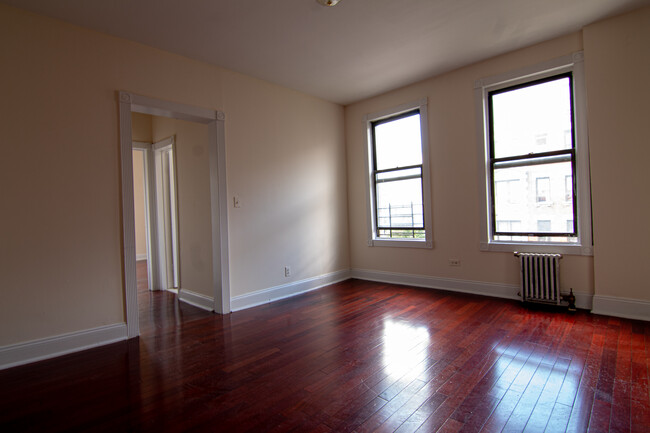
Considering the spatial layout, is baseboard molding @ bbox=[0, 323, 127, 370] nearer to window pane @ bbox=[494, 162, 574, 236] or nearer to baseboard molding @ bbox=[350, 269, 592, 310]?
baseboard molding @ bbox=[350, 269, 592, 310]

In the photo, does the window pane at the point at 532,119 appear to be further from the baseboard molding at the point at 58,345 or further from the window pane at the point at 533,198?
the baseboard molding at the point at 58,345

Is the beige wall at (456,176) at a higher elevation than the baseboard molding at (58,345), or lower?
higher

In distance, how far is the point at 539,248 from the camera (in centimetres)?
403

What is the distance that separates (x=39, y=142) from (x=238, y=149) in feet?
6.47

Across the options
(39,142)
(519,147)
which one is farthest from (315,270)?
(39,142)

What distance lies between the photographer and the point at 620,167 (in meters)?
3.41

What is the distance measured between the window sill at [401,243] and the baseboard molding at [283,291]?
750 mm

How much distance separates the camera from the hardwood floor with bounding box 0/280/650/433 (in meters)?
1.92

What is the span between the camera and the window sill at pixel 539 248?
3.74 meters

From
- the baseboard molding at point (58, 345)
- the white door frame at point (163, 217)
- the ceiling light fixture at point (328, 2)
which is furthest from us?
the white door frame at point (163, 217)

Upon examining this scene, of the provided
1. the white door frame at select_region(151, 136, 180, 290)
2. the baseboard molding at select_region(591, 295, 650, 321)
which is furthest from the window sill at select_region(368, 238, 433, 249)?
the white door frame at select_region(151, 136, 180, 290)

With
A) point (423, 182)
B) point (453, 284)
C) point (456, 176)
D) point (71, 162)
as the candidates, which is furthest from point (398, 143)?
point (71, 162)

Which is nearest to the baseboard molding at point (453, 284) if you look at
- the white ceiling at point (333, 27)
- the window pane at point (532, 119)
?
the window pane at point (532, 119)

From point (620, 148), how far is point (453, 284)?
242cm
